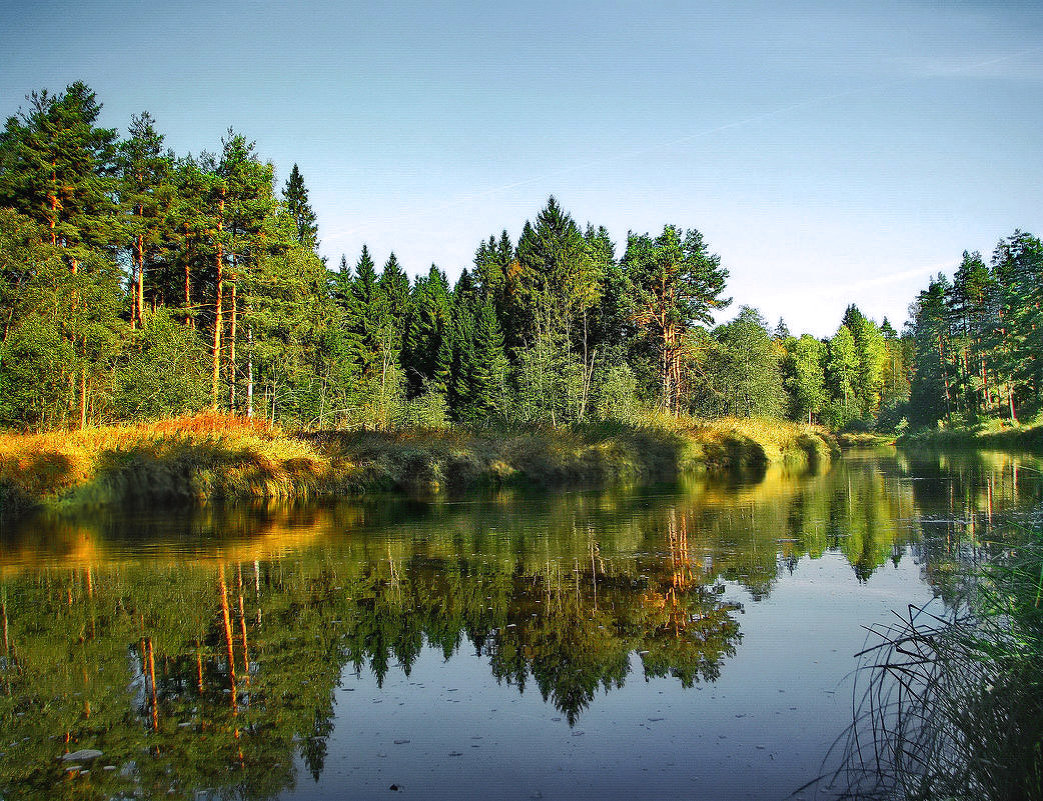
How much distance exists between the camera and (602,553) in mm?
11672

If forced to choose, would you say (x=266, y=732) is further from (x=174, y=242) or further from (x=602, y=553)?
(x=174, y=242)

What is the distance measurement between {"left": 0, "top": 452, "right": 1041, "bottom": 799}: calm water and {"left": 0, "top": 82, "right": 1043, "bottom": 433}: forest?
15.9 meters

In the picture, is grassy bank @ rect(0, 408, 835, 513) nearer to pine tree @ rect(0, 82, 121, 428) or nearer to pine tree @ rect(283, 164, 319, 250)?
pine tree @ rect(0, 82, 121, 428)

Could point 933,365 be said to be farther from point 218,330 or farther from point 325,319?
point 218,330

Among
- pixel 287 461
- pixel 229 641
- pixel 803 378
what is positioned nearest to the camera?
pixel 229 641

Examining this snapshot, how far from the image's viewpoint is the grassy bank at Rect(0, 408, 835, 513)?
1961cm

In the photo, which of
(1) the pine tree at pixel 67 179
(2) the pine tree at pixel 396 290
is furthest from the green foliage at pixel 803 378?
(1) the pine tree at pixel 67 179

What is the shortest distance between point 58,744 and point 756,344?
5070 centimetres

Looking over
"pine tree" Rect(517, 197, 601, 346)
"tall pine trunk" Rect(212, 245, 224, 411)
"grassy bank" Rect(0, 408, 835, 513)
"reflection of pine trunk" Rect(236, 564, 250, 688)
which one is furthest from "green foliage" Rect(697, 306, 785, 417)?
"reflection of pine trunk" Rect(236, 564, 250, 688)

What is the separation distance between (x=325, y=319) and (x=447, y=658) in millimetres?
40744

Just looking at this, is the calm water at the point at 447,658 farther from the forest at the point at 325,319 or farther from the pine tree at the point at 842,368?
the pine tree at the point at 842,368

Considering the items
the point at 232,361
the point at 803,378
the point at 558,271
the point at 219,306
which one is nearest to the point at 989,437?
the point at 558,271

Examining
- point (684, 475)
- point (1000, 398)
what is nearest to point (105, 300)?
point (684, 475)

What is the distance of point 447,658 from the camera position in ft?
21.9
